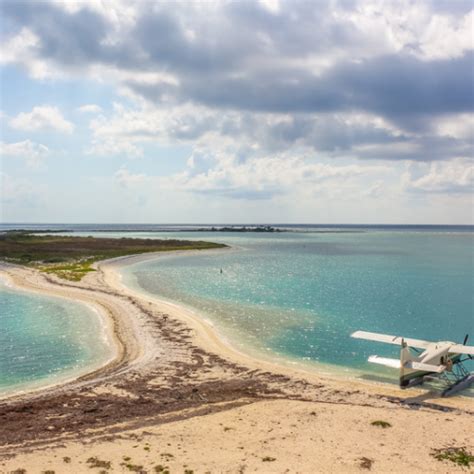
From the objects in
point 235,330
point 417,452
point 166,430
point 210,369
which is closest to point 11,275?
point 235,330

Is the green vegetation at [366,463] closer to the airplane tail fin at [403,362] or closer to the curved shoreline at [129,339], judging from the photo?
the curved shoreline at [129,339]

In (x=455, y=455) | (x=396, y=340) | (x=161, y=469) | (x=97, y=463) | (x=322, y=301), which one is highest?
(x=396, y=340)

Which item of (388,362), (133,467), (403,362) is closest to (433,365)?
(403,362)

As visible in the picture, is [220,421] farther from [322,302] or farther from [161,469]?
[322,302]

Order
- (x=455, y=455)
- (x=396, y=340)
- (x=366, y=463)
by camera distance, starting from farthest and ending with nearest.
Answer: (x=396, y=340) < (x=455, y=455) < (x=366, y=463)

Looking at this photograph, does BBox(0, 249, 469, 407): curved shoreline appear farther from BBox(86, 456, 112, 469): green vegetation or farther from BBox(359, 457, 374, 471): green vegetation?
BBox(86, 456, 112, 469): green vegetation

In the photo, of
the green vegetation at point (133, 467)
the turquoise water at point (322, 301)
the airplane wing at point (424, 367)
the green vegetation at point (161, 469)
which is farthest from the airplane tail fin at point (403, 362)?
the green vegetation at point (133, 467)
